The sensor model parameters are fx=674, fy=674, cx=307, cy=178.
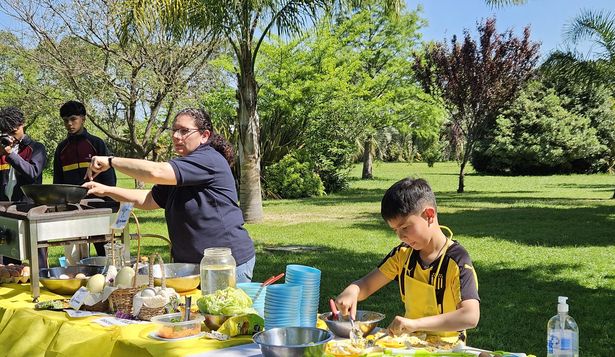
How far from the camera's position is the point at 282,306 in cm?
243

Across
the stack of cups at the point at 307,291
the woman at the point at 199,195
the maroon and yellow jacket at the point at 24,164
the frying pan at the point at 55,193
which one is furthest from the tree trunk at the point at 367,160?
the stack of cups at the point at 307,291

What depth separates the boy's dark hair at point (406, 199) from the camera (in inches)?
103

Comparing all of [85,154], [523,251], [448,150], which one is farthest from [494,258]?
[448,150]

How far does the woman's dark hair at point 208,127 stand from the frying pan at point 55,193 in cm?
66

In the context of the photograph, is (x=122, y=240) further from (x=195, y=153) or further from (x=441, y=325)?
(x=441, y=325)

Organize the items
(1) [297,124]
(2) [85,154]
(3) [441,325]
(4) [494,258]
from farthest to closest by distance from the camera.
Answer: (1) [297,124] < (4) [494,258] < (2) [85,154] < (3) [441,325]

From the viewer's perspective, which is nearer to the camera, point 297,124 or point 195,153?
point 195,153

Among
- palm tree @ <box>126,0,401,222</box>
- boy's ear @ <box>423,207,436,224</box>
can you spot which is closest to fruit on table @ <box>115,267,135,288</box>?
boy's ear @ <box>423,207,436,224</box>

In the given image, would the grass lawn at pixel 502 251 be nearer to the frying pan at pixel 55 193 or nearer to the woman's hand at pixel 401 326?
the woman's hand at pixel 401 326

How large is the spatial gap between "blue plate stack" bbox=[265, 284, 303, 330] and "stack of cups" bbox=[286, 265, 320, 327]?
7 centimetres

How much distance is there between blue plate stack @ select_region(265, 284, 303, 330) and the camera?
2.43 metres

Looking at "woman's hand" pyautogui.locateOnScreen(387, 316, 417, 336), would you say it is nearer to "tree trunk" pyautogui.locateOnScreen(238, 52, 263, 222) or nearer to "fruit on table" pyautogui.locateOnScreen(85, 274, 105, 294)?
"fruit on table" pyautogui.locateOnScreen(85, 274, 105, 294)

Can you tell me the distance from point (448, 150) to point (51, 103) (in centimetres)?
3971

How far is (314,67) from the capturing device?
24.3 meters
